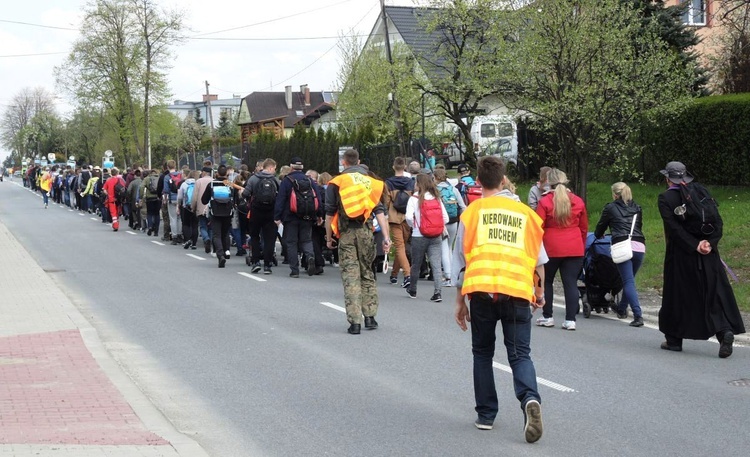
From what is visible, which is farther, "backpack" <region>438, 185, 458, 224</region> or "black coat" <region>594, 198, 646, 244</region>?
"backpack" <region>438, 185, 458, 224</region>

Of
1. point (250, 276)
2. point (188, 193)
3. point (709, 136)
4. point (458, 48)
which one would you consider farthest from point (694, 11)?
point (250, 276)

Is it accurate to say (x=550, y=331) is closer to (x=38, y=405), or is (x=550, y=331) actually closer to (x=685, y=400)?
(x=685, y=400)

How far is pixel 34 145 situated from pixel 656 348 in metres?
120

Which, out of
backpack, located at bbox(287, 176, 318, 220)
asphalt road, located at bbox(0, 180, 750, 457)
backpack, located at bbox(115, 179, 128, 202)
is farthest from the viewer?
backpack, located at bbox(115, 179, 128, 202)

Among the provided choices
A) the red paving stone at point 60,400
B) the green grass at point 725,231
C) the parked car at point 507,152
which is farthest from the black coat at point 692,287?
the parked car at point 507,152

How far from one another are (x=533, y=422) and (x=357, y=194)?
17.0ft

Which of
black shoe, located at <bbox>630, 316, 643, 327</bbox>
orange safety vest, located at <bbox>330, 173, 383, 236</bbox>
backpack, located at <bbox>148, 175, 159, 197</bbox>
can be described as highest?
orange safety vest, located at <bbox>330, 173, 383, 236</bbox>

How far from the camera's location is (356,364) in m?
9.60

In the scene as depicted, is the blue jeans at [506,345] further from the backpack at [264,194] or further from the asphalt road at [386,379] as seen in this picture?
the backpack at [264,194]

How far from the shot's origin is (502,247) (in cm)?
690

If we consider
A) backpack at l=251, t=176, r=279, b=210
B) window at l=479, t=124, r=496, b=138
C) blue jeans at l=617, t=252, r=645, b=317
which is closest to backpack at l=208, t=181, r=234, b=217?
backpack at l=251, t=176, r=279, b=210

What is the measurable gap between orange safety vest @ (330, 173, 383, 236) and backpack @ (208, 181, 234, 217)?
25.6 ft

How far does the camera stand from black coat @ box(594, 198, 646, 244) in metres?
12.2

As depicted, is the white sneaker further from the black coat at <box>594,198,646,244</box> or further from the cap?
the cap
